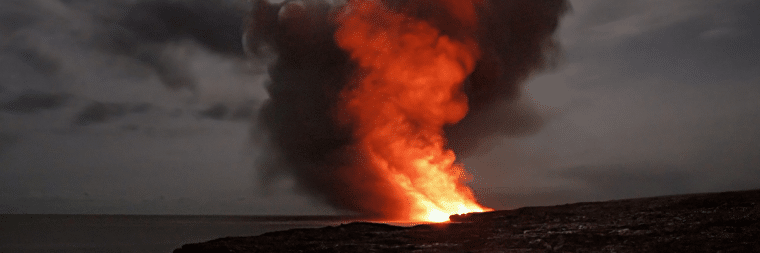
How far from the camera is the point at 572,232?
882cm

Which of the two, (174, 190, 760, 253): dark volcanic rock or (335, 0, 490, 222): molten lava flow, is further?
(335, 0, 490, 222): molten lava flow

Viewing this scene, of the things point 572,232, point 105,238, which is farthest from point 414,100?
point 105,238

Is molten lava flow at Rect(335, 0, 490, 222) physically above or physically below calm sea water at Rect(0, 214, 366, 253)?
above

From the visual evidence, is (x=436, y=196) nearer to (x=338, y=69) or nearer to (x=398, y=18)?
(x=398, y=18)

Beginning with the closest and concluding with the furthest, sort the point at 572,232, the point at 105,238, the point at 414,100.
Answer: the point at 572,232 → the point at 414,100 → the point at 105,238

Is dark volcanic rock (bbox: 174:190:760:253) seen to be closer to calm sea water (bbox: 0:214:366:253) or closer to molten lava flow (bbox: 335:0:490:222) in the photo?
molten lava flow (bbox: 335:0:490:222)

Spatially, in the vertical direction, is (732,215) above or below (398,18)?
below

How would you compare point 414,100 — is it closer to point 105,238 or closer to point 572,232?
point 572,232

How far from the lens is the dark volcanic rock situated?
7836 millimetres

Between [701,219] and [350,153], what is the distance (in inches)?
1572

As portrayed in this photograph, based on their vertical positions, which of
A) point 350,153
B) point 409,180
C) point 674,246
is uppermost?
point 350,153

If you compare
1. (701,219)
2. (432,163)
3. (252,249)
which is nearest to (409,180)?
(432,163)

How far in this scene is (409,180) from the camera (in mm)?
32188

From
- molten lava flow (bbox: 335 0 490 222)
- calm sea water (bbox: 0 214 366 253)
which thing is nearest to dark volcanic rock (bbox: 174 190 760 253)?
molten lava flow (bbox: 335 0 490 222)
